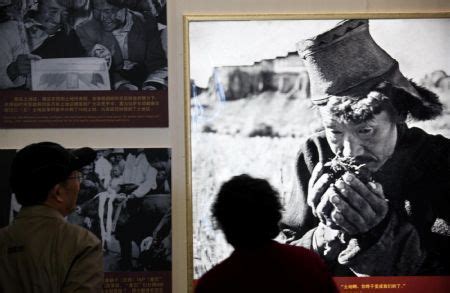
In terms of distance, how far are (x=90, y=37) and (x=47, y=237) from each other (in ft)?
4.90

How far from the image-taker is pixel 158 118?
3092 millimetres

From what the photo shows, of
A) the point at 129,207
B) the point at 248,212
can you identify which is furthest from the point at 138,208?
the point at 248,212

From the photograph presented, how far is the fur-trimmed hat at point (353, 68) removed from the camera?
10.2 ft

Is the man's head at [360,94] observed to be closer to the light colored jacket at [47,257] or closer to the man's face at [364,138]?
the man's face at [364,138]

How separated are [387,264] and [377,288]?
131 millimetres

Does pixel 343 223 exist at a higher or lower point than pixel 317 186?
lower

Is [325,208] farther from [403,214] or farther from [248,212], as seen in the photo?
[248,212]

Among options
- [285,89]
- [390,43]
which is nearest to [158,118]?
[285,89]

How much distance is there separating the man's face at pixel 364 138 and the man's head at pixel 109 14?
1.14m

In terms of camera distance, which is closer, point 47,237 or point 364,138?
point 47,237

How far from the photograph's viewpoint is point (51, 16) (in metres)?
3.12

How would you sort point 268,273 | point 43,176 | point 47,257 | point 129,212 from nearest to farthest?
point 268,273
point 47,257
point 43,176
point 129,212

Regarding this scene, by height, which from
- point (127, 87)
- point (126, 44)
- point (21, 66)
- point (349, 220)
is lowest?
point (349, 220)

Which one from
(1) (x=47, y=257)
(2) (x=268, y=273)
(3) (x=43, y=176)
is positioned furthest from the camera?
(3) (x=43, y=176)
